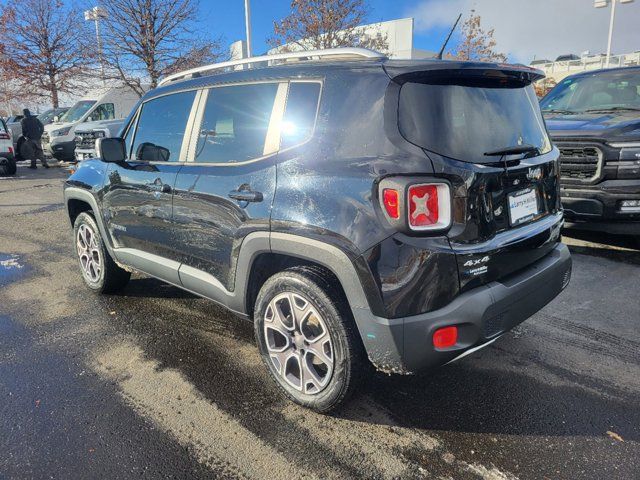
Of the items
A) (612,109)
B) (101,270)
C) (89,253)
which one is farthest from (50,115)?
(612,109)

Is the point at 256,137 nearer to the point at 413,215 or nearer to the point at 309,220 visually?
the point at 309,220

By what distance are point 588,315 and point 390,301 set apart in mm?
2520

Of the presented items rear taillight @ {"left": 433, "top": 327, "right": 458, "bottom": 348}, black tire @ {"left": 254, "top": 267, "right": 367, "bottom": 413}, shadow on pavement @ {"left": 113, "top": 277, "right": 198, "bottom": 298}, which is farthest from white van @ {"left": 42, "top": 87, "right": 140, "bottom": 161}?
rear taillight @ {"left": 433, "top": 327, "right": 458, "bottom": 348}

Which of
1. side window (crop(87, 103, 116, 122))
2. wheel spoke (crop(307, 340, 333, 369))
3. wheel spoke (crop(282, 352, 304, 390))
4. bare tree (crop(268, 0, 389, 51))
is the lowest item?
wheel spoke (crop(282, 352, 304, 390))

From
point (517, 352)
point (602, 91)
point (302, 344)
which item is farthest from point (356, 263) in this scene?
point (602, 91)

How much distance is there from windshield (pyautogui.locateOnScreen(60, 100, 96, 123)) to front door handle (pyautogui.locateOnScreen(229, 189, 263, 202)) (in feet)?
54.5

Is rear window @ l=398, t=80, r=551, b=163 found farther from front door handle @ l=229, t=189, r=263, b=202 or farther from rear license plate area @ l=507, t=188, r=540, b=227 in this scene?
front door handle @ l=229, t=189, r=263, b=202

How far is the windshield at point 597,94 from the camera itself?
19.9ft

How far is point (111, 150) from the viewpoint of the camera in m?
3.81

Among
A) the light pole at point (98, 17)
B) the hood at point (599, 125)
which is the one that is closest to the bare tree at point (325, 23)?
the light pole at point (98, 17)

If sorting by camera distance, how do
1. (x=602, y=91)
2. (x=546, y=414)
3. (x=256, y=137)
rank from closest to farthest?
(x=546, y=414)
(x=256, y=137)
(x=602, y=91)

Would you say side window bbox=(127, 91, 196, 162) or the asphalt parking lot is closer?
the asphalt parking lot

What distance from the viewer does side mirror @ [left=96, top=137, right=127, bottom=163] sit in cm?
381

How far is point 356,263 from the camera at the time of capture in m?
2.27
